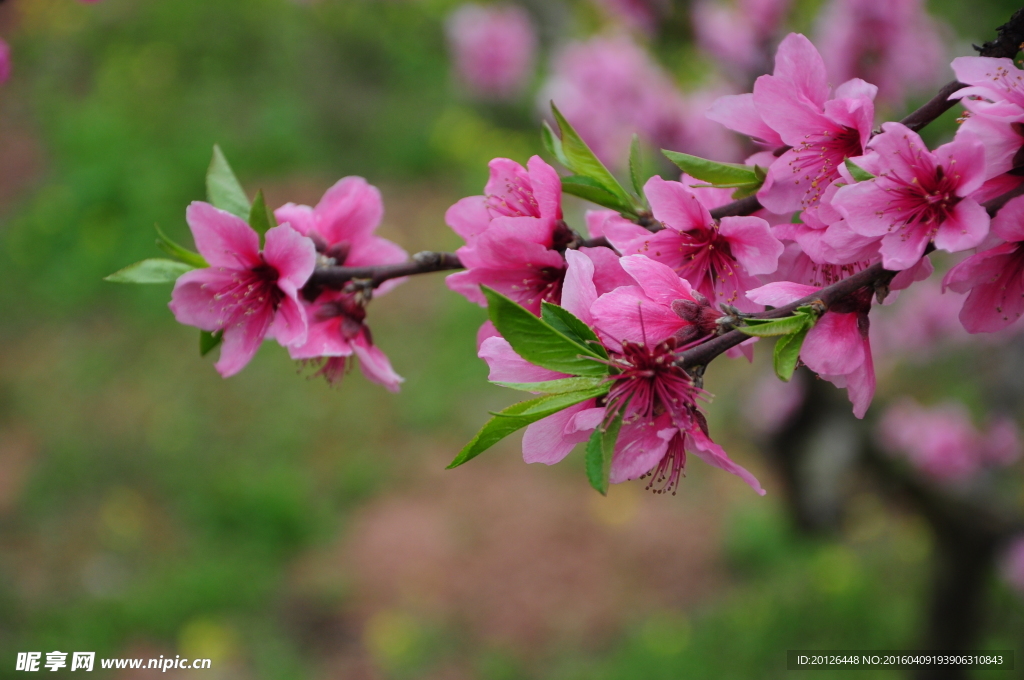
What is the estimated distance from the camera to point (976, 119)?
2.24 feet

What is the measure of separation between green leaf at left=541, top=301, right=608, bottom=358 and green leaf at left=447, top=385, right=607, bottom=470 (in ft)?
0.15

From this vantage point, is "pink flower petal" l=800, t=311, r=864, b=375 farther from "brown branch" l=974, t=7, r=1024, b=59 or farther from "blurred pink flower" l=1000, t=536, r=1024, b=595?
"blurred pink flower" l=1000, t=536, r=1024, b=595

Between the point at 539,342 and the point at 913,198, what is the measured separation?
16.0 inches

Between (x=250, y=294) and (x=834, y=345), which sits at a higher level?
(x=250, y=294)

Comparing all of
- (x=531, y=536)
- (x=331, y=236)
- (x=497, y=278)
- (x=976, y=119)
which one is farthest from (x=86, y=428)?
(x=976, y=119)

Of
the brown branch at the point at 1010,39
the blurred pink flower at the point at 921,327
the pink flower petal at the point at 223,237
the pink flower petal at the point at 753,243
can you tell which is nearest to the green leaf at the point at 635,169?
the pink flower petal at the point at 753,243

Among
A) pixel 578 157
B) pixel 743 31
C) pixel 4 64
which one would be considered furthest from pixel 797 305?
pixel 743 31

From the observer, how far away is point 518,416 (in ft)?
2.26

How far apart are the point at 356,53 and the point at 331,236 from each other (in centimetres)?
655

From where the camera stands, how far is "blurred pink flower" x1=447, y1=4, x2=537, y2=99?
17.7 ft

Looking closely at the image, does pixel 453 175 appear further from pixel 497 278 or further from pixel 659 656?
pixel 497 278

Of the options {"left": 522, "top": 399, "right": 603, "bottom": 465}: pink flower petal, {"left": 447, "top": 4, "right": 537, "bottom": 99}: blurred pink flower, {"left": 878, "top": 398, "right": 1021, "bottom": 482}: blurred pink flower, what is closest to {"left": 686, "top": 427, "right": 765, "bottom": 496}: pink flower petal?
{"left": 522, "top": 399, "right": 603, "bottom": 465}: pink flower petal

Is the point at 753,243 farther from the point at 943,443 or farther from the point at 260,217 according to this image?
the point at 943,443

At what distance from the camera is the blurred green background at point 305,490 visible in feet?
10.6
